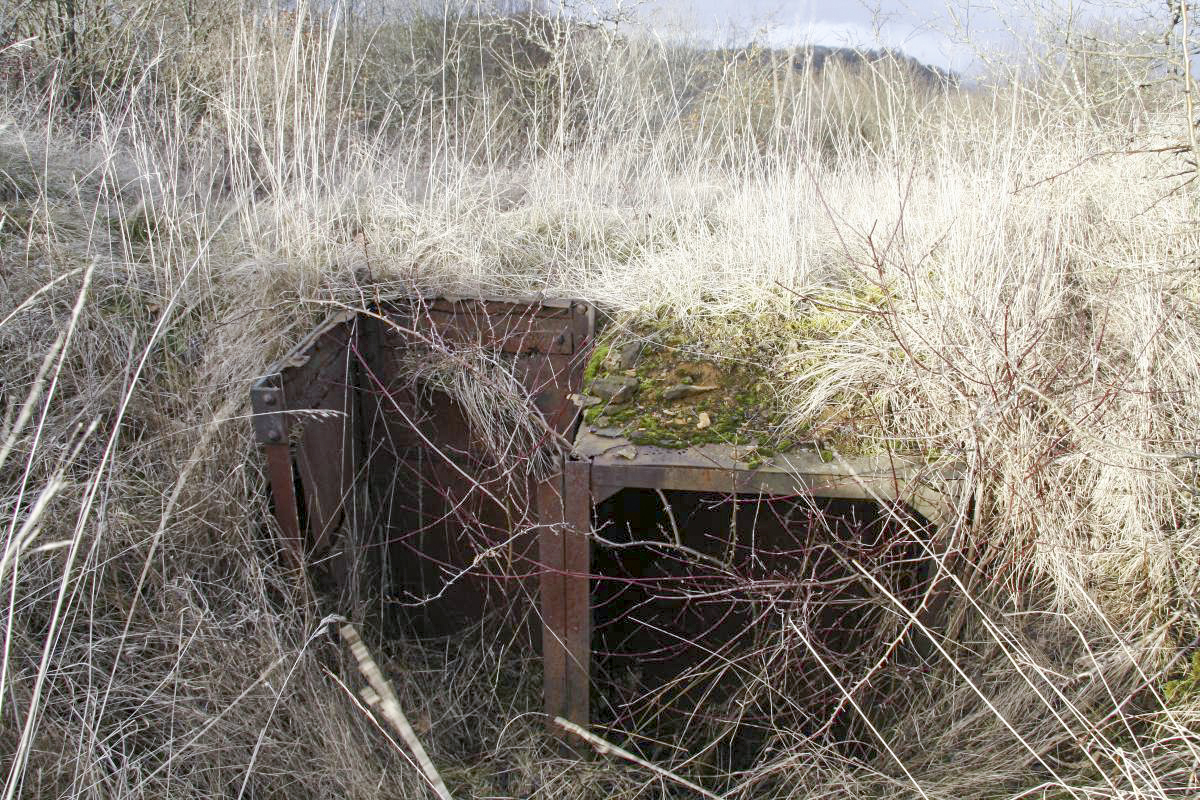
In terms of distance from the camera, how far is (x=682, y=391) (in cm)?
255

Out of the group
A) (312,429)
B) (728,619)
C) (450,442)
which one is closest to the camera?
(312,429)

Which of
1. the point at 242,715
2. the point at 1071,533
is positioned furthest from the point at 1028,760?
the point at 242,715

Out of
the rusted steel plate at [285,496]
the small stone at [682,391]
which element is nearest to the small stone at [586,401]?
the small stone at [682,391]

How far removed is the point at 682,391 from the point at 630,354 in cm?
32

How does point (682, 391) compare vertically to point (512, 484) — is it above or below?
above

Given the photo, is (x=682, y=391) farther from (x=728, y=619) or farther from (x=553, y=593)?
(x=728, y=619)

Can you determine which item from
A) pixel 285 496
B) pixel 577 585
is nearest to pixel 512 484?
pixel 577 585

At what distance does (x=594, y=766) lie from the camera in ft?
7.95

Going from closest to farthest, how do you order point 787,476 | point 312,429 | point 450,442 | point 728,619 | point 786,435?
1. point 787,476
2. point 786,435
3. point 312,429
4. point 728,619
5. point 450,442

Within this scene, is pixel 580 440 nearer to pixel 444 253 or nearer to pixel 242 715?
pixel 242 715

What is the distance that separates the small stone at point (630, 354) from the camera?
276 centimetres

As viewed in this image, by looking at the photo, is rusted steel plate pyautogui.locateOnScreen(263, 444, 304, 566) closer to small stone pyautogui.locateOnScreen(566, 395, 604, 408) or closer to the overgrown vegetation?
the overgrown vegetation

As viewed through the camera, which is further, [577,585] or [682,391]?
[682,391]

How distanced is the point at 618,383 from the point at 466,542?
1.04 m
